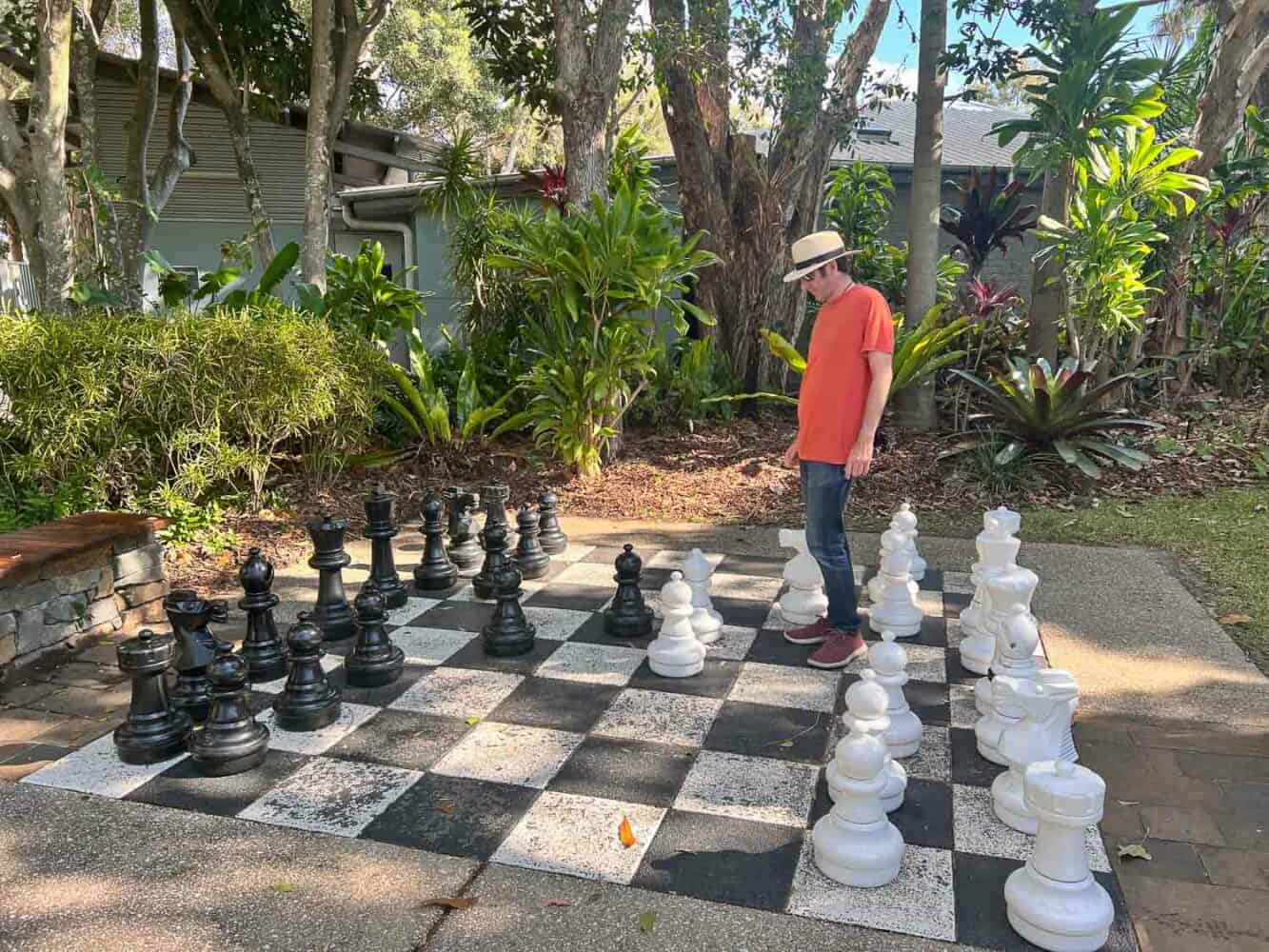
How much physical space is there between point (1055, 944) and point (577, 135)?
6.60m

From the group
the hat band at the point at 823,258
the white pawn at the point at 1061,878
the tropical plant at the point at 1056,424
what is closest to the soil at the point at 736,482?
the tropical plant at the point at 1056,424

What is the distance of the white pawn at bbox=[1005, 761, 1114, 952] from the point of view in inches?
78.2

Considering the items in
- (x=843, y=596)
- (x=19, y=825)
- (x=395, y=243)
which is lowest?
(x=19, y=825)

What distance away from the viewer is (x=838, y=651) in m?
3.53

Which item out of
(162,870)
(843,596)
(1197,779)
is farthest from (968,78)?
(162,870)

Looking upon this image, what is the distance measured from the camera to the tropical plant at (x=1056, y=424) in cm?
660

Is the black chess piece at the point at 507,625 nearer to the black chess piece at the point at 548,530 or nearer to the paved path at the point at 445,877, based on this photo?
the paved path at the point at 445,877

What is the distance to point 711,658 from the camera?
365 cm

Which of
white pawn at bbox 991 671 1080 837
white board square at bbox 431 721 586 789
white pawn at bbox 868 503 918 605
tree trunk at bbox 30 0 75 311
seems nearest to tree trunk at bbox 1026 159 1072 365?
Answer: white pawn at bbox 868 503 918 605

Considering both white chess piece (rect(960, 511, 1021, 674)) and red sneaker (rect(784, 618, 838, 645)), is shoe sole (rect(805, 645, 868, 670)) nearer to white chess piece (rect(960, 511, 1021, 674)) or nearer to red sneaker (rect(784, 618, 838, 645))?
red sneaker (rect(784, 618, 838, 645))

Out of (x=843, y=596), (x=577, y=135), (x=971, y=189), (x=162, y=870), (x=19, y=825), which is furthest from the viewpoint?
(x=971, y=189)

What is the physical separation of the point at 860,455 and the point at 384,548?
2259 millimetres

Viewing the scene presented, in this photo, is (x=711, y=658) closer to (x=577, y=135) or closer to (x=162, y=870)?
(x=162, y=870)

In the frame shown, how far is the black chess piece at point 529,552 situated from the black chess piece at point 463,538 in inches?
9.7
